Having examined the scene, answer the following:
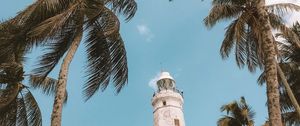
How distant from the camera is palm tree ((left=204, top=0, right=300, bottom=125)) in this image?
17016mm

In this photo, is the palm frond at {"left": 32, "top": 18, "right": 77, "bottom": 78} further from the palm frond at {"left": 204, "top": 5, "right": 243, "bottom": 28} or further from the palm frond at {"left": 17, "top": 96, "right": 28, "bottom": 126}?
the palm frond at {"left": 204, "top": 5, "right": 243, "bottom": 28}

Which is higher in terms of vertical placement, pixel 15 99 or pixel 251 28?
pixel 251 28

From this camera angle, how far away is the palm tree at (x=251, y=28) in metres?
17.0

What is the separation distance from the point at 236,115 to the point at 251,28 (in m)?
13.2

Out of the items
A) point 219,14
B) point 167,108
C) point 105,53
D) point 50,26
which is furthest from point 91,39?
point 167,108

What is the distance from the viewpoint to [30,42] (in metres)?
14.7

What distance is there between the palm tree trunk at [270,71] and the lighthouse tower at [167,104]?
3553cm

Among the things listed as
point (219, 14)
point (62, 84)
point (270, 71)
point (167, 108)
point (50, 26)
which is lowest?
point (62, 84)

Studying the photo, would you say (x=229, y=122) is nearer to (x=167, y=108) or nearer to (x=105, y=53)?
(x=105, y=53)

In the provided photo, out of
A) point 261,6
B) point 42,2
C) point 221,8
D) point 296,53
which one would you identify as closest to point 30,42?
point 42,2

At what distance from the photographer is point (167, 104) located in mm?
54750

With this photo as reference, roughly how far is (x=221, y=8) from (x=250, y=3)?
8.10 ft

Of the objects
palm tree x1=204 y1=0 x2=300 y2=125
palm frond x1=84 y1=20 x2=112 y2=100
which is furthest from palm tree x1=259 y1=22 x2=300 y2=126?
palm frond x1=84 y1=20 x2=112 y2=100

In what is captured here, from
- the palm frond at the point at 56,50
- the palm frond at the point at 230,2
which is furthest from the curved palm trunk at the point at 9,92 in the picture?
the palm frond at the point at 230,2
